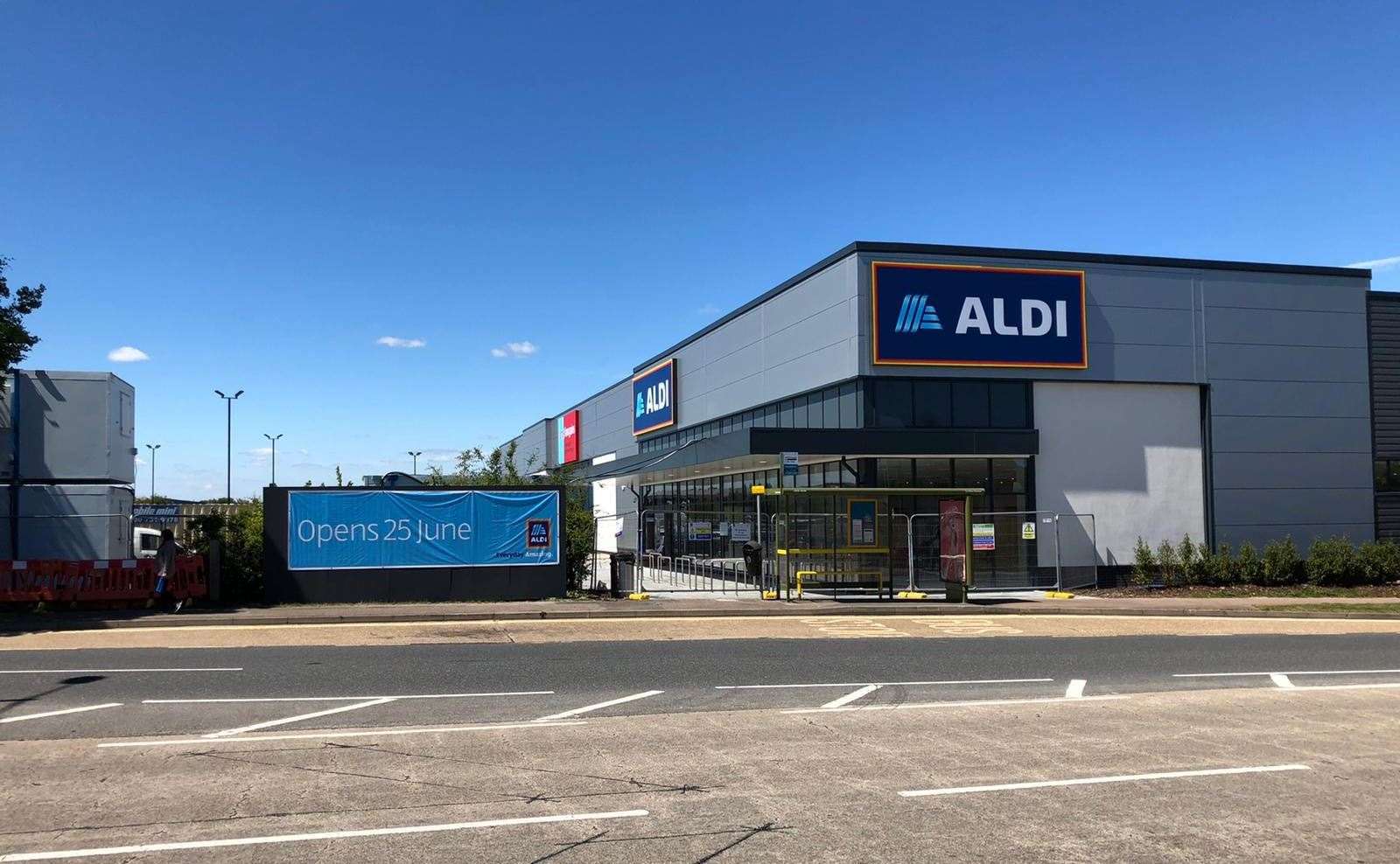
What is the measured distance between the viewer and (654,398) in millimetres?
48312

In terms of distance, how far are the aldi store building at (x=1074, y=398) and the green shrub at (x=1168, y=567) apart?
647 mm

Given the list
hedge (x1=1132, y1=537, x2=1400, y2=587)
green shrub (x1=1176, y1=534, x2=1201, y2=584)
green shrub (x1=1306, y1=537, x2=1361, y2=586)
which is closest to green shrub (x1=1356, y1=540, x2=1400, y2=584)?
hedge (x1=1132, y1=537, x2=1400, y2=587)

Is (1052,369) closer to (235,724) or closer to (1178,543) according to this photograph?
(1178,543)

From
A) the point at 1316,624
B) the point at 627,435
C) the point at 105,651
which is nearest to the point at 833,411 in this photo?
the point at 1316,624

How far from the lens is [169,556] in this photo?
20.5 metres

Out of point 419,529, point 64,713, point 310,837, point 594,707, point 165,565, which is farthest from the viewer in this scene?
point 419,529

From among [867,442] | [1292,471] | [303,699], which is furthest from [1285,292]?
[303,699]

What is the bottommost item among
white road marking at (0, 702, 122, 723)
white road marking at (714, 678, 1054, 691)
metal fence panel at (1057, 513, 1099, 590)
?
white road marking at (714, 678, 1054, 691)

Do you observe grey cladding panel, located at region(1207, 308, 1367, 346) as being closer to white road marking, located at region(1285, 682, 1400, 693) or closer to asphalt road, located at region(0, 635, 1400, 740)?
asphalt road, located at region(0, 635, 1400, 740)

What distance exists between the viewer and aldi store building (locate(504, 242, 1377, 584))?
28406 millimetres

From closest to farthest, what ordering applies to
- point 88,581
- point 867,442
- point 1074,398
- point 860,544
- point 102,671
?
1. point 102,671
2. point 88,581
3. point 860,544
4. point 867,442
5. point 1074,398

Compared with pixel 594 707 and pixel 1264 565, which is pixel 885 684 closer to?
pixel 594 707

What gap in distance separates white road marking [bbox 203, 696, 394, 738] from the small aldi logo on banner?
37.8ft

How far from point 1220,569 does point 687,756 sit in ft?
79.8
